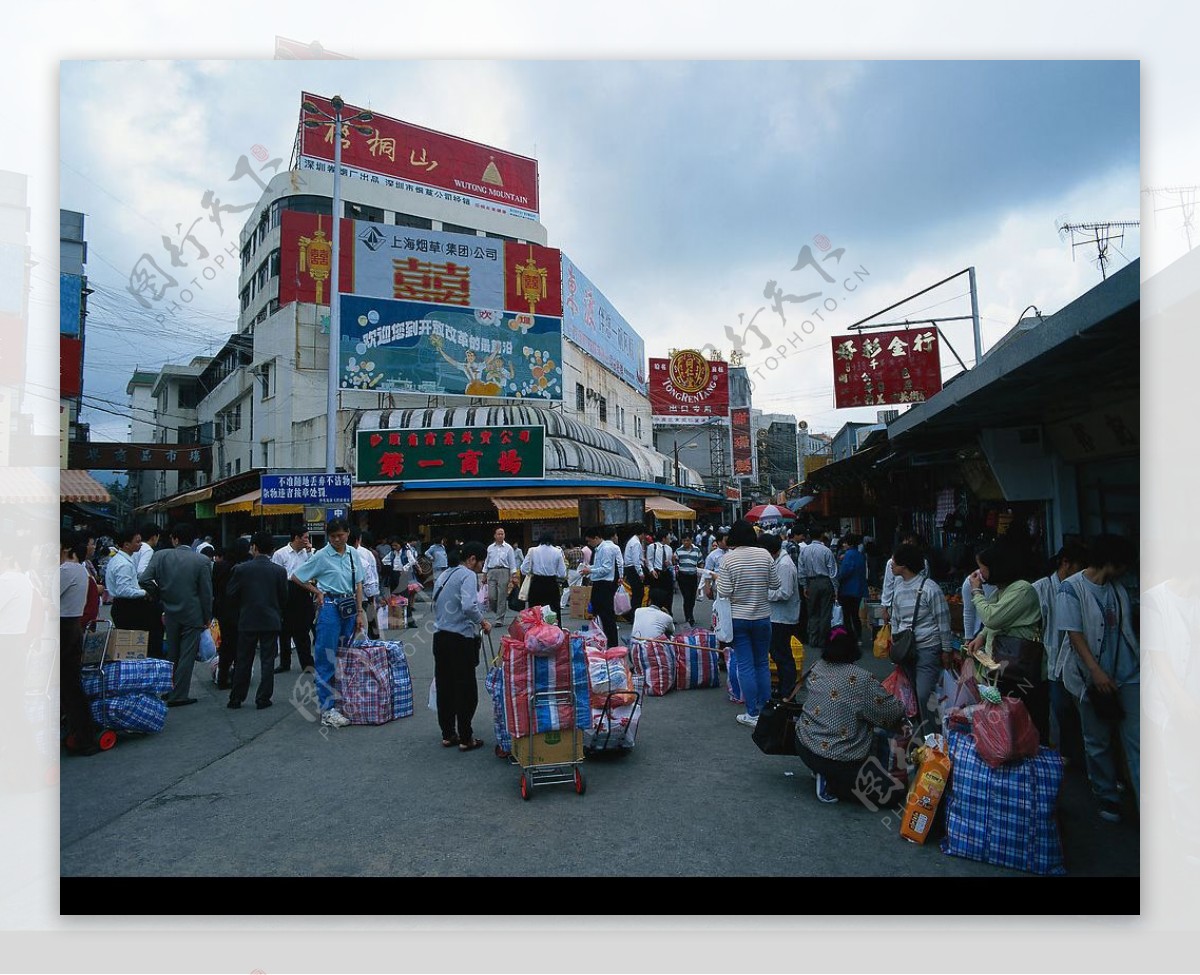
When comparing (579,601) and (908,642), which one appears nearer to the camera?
(908,642)

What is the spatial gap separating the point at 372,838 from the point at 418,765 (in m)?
1.15

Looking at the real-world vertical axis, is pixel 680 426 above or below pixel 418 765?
above

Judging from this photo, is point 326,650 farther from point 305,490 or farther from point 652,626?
point 305,490

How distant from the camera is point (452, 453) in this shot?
21281mm

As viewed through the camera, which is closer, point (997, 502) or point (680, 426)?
point (997, 502)

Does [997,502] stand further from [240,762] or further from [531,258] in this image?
[531,258]

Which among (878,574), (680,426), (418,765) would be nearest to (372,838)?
(418,765)

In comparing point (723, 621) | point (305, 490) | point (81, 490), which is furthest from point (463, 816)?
point (81, 490)

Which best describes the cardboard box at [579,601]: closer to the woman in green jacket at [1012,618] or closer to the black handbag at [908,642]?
the black handbag at [908,642]

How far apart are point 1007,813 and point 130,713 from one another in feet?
20.5

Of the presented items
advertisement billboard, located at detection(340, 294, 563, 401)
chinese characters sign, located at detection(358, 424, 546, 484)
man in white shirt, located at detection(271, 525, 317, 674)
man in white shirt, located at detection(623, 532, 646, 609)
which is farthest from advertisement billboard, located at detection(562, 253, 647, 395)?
man in white shirt, located at detection(271, 525, 317, 674)

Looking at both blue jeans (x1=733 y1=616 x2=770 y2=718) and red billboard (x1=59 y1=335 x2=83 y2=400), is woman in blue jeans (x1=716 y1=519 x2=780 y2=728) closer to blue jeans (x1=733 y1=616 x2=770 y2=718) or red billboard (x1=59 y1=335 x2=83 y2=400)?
blue jeans (x1=733 y1=616 x2=770 y2=718)

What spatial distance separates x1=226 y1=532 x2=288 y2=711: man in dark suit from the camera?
655 cm

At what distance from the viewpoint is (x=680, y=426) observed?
4541 cm
